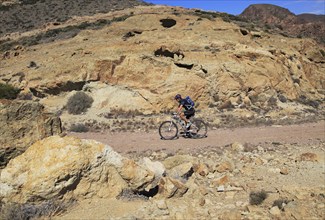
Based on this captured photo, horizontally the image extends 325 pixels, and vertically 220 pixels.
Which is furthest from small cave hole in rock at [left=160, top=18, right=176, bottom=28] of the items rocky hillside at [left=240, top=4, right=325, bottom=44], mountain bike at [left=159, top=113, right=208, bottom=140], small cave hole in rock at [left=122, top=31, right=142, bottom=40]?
mountain bike at [left=159, top=113, right=208, bottom=140]

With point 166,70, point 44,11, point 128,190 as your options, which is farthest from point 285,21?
point 128,190

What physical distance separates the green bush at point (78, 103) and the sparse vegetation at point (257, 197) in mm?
13188

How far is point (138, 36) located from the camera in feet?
75.5

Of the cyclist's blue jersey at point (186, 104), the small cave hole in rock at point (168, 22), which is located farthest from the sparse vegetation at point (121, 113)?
the small cave hole in rock at point (168, 22)

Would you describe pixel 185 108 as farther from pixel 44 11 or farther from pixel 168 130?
pixel 44 11

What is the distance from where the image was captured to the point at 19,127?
662 cm

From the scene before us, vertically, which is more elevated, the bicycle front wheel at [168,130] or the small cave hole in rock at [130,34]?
the small cave hole in rock at [130,34]

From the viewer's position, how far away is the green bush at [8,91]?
19.4 m

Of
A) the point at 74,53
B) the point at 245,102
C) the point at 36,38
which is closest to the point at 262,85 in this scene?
the point at 245,102

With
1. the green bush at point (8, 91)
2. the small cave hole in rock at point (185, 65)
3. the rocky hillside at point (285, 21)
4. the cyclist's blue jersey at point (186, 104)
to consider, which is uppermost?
the rocky hillside at point (285, 21)

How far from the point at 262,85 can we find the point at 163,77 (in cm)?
629

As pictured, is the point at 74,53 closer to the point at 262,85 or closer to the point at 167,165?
the point at 262,85

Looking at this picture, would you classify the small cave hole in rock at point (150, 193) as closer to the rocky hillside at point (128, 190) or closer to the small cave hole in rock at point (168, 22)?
the rocky hillside at point (128, 190)

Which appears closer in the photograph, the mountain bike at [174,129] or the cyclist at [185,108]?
the cyclist at [185,108]
